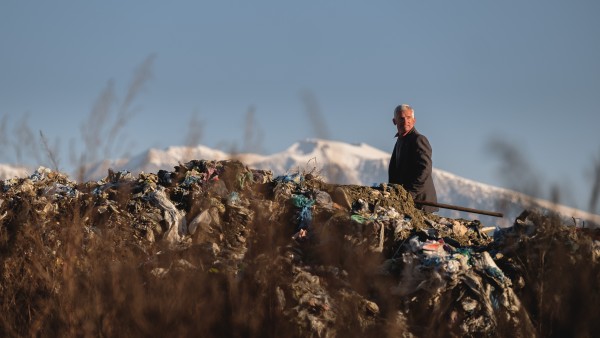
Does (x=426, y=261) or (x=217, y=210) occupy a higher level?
(x=217, y=210)

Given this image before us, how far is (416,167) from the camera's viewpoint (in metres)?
7.73

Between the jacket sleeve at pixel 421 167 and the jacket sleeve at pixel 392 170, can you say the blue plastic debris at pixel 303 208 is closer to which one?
the jacket sleeve at pixel 421 167

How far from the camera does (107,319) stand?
459 centimetres

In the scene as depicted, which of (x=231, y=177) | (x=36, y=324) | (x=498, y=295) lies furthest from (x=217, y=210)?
(x=498, y=295)

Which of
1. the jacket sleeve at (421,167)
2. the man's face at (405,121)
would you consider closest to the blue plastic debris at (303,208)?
the jacket sleeve at (421,167)

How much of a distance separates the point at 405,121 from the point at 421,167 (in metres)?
0.54

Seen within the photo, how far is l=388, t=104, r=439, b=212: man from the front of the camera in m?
7.70

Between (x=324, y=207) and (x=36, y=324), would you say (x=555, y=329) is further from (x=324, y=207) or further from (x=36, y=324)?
(x=36, y=324)

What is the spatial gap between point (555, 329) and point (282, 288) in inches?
70.2

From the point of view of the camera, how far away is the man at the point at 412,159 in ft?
25.3

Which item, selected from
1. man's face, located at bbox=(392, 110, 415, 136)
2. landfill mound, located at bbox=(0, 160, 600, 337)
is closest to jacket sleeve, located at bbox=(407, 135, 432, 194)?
man's face, located at bbox=(392, 110, 415, 136)

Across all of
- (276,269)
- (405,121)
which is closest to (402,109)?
(405,121)

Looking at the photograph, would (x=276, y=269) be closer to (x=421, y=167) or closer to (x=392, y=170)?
(x=421, y=167)

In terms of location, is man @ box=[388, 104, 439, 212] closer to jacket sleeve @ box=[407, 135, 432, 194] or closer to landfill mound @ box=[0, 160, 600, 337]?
Result: jacket sleeve @ box=[407, 135, 432, 194]
